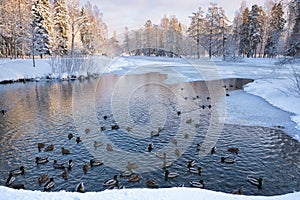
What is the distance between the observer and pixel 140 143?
32.0ft

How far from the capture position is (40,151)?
8875 millimetres

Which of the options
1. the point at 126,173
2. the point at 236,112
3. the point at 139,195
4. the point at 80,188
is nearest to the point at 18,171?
the point at 80,188

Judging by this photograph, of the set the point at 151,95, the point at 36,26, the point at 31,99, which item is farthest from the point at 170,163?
the point at 36,26

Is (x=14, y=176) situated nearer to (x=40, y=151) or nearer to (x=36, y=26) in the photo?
(x=40, y=151)

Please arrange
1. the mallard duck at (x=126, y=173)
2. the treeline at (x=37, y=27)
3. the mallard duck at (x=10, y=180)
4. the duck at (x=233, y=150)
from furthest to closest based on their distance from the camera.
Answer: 1. the treeline at (x=37, y=27)
2. the duck at (x=233, y=150)
3. the mallard duck at (x=126, y=173)
4. the mallard duck at (x=10, y=180)

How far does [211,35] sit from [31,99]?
40.6 metres

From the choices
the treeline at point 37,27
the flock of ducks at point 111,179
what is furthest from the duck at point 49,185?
the treeline at point 37,27

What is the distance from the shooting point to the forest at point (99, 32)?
35500mm

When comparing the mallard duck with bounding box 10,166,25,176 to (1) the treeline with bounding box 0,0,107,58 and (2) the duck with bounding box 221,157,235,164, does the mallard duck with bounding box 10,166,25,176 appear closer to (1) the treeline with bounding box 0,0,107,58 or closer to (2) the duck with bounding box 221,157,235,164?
(2) the duck with bounding box 221,157,235,164

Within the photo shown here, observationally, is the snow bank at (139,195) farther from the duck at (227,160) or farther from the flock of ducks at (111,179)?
the duck at (227,160)

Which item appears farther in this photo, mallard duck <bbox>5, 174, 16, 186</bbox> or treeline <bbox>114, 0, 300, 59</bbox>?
treeline <bbox>114, 0, 300, 59</bbox>

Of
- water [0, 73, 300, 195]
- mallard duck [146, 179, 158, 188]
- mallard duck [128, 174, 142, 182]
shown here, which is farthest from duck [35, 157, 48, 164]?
mallard duck [146, 179, 158, 188]

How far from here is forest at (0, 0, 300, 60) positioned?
3550cm

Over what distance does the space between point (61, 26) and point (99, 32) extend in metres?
16.7
